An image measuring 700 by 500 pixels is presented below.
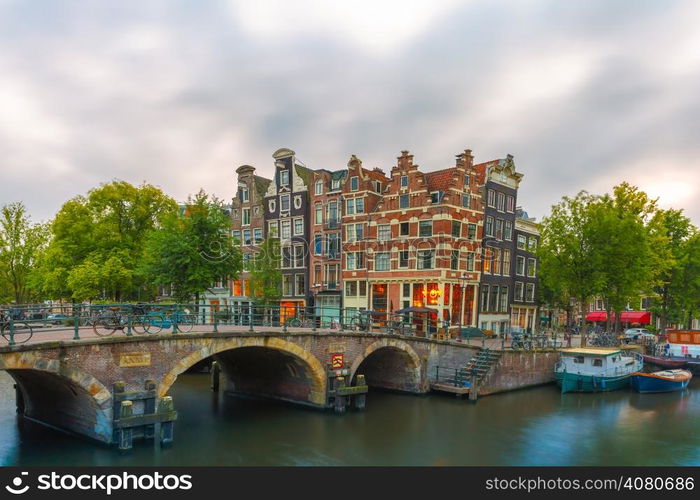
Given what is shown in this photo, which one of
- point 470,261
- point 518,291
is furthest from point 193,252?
point 518,291

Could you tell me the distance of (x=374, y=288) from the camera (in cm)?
4372

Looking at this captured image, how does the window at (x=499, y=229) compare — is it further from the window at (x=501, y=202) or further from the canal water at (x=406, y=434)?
the canal water at (x=406, y=434)

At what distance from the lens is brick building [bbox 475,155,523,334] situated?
4275 centimetres

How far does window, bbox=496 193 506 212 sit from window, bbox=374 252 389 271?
10.6 metres

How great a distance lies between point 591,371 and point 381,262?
1835 cm

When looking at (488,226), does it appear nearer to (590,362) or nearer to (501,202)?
(501,202)

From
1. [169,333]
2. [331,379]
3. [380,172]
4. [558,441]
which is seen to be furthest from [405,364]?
[380,172]

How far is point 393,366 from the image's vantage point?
29562 millimetres

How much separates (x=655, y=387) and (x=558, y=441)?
14101 mm

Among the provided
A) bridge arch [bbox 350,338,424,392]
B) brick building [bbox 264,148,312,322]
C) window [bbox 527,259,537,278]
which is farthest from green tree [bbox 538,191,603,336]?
brick building [bbox 264,148,312,322]

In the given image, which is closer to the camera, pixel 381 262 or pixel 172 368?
pixel 172 368

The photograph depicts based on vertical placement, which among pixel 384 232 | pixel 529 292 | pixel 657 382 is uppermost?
pixel 384 232

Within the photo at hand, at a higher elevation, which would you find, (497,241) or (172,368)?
(497,241)
